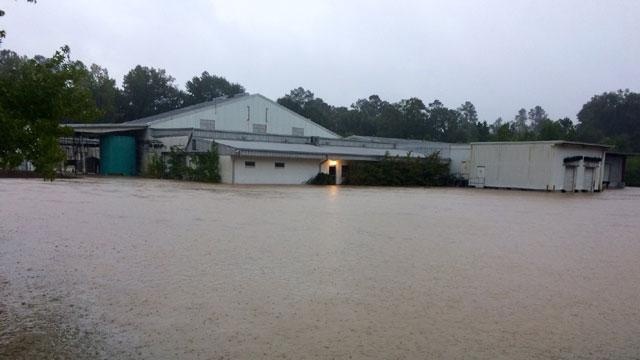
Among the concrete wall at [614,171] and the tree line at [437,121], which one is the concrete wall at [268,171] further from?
the tree line at [437,121]

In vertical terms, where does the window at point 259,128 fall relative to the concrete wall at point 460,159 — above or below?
above

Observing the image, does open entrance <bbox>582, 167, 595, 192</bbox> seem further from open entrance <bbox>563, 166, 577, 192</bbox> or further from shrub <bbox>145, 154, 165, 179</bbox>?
shrub <bbox>145, 154, 165, 179</bbox>

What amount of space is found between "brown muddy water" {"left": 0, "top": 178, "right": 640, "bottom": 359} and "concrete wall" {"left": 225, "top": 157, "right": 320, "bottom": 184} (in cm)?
1976

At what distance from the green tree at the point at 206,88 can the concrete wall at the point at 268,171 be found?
43.7 m

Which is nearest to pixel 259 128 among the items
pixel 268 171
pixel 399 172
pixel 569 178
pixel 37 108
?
pixel 268 171

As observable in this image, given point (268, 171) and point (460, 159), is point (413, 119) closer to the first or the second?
point (460, 159)

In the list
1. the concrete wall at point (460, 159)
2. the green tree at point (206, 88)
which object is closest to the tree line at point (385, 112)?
the green tree at point (206, 88)

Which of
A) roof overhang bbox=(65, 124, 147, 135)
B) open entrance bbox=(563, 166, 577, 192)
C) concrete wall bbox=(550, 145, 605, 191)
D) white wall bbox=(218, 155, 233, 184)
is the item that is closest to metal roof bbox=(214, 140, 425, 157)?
white wall bbox=(218, 155, 233, 184)

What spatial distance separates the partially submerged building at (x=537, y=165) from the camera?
123 feet

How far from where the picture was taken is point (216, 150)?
34406 mm

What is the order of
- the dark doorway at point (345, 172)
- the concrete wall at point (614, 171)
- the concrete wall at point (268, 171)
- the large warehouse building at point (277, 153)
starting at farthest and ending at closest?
the concrete wall at point (614, 171), the dark doorway at point (345, 172), the large warehouse building at point (277, 153), the concrete wall at point (268, 171)

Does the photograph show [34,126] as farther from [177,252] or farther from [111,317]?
[177,252]

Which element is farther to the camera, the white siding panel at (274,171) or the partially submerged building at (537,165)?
the partially submerged building at (537,165)

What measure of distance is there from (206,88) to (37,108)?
246 ft
